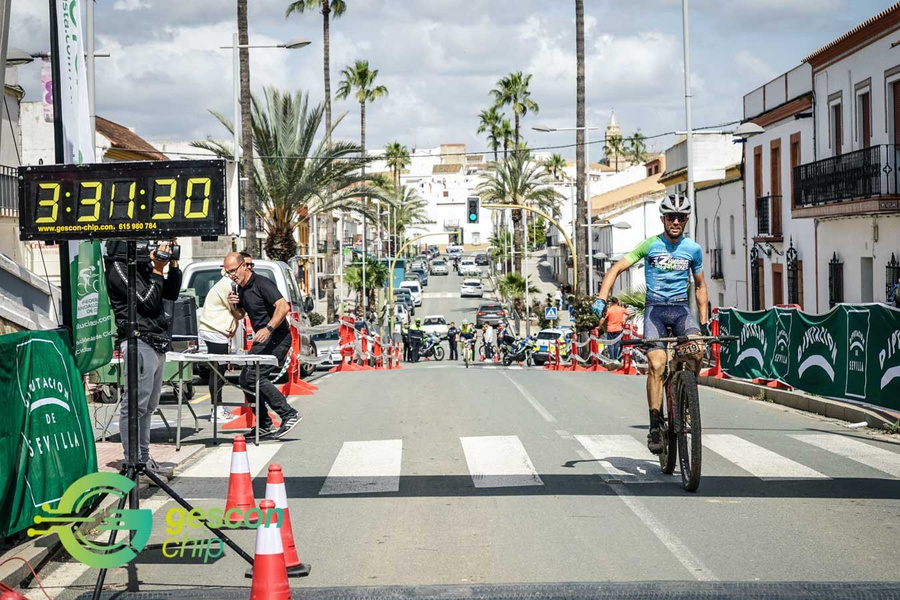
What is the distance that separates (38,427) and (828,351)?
38.9ft

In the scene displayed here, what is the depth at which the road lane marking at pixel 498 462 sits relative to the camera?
9.34 m

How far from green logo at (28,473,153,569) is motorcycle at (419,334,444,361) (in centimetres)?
4129

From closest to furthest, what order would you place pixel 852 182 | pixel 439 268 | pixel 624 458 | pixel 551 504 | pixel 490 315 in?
pixel 551 504
pixel 624 458
pixel 852 182
pixel 490 315
pixel 439 268

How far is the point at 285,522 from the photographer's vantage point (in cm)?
643

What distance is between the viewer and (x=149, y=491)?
29.8 ft

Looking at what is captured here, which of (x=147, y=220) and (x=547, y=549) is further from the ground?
(x=147, y=220)

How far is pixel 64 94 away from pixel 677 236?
519 cm

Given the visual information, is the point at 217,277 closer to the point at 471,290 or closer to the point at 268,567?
the point at 268,567

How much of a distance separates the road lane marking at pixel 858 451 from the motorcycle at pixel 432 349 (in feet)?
121

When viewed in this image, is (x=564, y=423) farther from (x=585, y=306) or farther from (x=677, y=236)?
(x=585, y=306)

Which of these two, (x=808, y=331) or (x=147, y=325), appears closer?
(x=147, y=325)

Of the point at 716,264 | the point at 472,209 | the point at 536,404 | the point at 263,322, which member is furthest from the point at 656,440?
the point at 716,264

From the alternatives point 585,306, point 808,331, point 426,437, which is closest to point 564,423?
point 426,437

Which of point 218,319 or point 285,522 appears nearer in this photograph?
point 285,522
